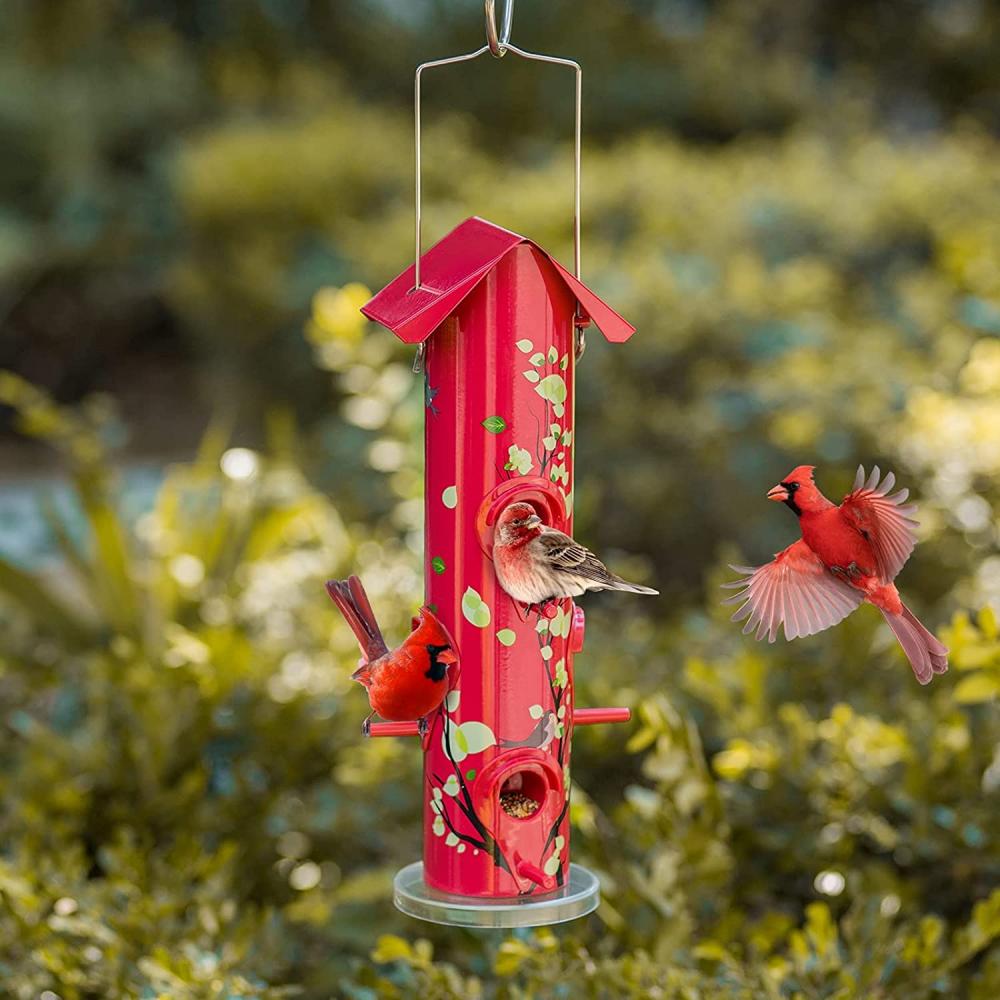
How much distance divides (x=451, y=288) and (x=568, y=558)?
41 centimetres

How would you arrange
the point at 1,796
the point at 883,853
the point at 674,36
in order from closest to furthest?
the point at 883,853 → the point at 1,796 → the point at 674,36

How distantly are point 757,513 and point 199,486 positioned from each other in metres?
1.97

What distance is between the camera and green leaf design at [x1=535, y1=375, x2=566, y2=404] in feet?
6.29

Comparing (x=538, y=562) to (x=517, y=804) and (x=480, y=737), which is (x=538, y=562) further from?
(x=517, y=804)

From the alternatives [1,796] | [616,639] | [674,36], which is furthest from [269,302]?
[674,36]

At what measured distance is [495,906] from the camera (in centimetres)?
188

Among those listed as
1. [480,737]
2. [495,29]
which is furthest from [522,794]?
[495,29]

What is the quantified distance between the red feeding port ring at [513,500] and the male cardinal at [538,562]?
0.09ft

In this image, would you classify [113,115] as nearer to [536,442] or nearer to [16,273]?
[16,273]

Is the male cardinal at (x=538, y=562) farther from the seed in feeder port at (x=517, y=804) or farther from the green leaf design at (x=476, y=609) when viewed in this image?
the seed in feeder port at (x=517, y=804)

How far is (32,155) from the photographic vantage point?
542 inches

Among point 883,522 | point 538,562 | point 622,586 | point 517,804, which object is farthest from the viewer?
point 517,804

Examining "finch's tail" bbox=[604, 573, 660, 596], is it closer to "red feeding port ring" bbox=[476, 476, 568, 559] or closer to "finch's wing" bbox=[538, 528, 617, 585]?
"finch's wing" bbox=[538, 528, 617, 585]

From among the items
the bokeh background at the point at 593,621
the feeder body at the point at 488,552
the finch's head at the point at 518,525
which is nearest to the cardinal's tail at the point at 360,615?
the feeder body at the point at 488,552
